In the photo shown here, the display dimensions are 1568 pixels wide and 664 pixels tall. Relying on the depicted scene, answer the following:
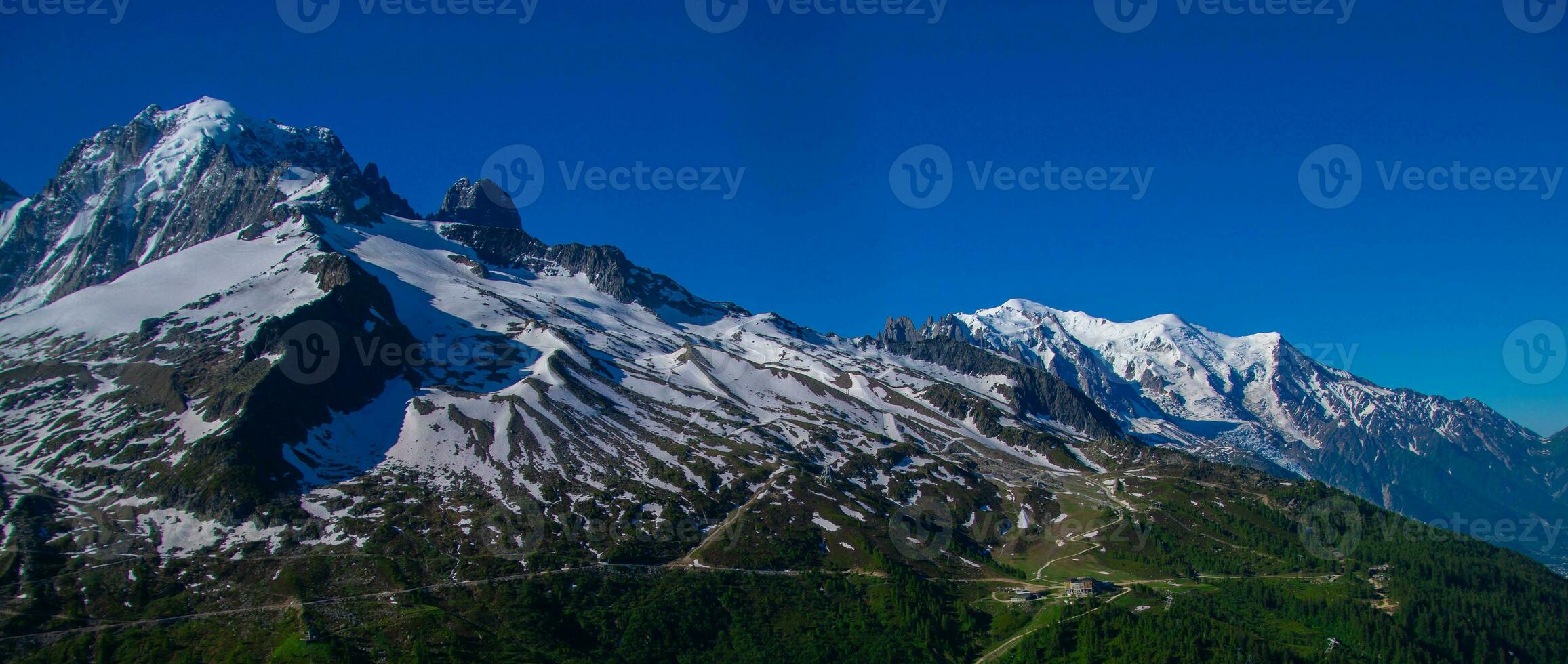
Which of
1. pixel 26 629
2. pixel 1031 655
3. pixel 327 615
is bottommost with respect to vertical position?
pixel 26 629

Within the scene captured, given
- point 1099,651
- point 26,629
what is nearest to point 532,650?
point 26,629

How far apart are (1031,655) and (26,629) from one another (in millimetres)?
199944

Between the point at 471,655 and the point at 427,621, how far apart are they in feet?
53.7

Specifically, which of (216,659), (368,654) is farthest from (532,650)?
(216,659)

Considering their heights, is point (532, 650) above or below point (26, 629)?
above

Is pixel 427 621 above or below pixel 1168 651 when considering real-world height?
below

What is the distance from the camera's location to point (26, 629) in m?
184

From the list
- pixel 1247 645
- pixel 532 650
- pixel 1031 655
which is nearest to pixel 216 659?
pixel 532 650

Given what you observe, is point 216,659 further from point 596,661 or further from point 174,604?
point 596,661

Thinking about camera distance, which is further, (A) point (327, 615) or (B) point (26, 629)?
(A) point (327, 615)

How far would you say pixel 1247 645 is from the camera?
648ft

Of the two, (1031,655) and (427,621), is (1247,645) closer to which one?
(1031,655)

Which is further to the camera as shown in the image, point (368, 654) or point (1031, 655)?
point (1031, 655)

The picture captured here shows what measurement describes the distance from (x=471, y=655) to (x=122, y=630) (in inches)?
2744
